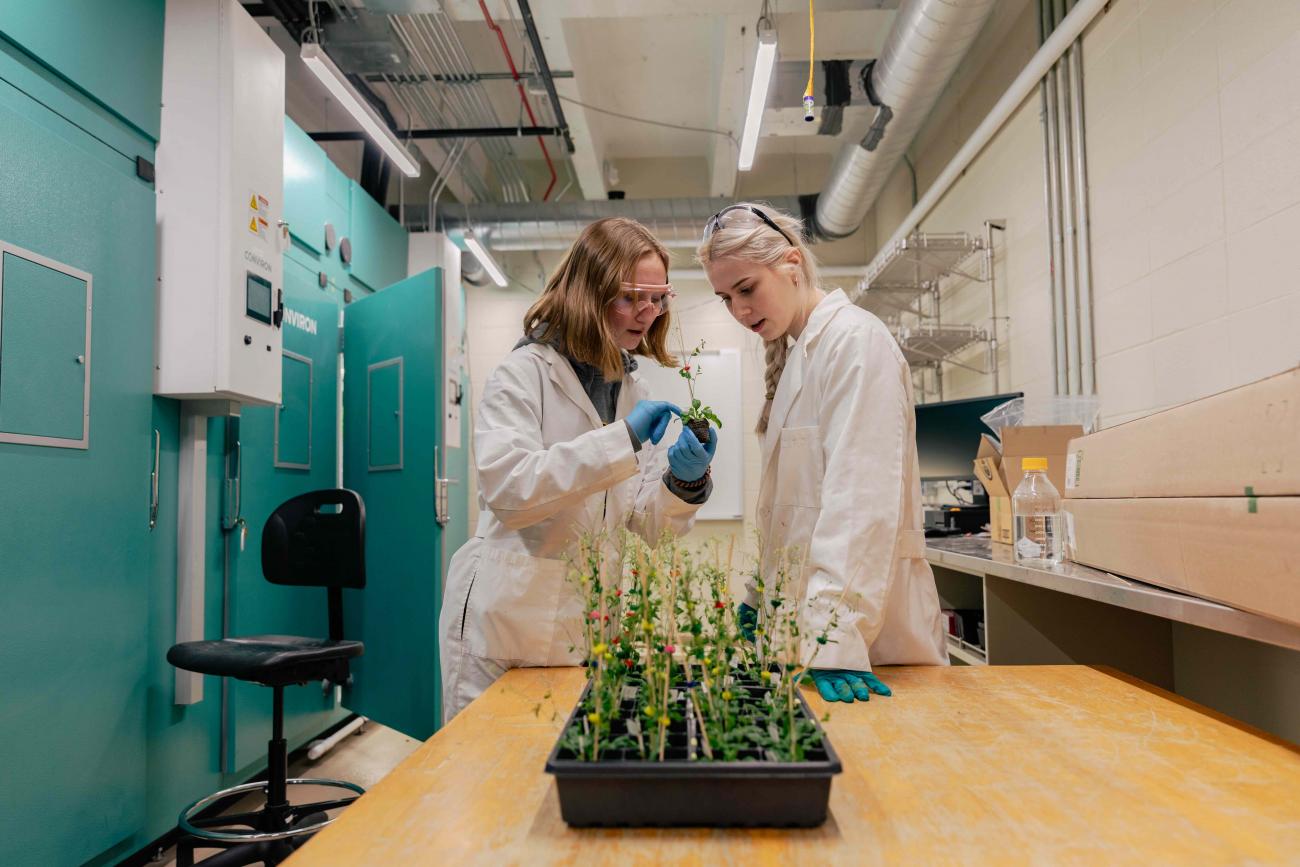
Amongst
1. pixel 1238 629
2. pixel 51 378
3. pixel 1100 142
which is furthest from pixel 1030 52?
pixel 51 378

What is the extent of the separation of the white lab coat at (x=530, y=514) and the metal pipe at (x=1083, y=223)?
6.52 feet

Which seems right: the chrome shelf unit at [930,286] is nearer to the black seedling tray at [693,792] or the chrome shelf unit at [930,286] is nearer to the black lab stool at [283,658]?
the black lab stool at [283,658]

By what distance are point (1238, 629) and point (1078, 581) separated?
43 centimetres

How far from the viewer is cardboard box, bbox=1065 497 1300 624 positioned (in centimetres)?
87

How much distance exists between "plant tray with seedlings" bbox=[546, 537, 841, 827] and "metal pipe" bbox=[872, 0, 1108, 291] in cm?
267

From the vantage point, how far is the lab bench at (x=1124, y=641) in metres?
1.42

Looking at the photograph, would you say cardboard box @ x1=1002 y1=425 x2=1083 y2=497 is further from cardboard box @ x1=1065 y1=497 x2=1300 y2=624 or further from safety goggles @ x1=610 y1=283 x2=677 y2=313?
safety goggles @ x1=610 y1=283 x2=677 y2=313

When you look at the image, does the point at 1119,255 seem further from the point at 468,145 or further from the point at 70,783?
the point at 468,145

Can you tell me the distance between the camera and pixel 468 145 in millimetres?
4910

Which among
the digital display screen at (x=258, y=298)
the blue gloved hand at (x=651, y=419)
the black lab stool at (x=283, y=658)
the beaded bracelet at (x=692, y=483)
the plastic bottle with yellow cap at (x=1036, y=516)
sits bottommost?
the black lab stool at (x=283, y=658)

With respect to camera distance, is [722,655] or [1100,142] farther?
[1100,142]

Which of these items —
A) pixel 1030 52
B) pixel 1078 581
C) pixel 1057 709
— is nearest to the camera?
pixel 1057 709

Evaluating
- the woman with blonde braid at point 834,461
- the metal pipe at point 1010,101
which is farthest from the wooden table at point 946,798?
the metal pipe at point 1010,101

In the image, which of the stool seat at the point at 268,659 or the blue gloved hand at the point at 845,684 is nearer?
the blue gloved hand at the point at 845,684
